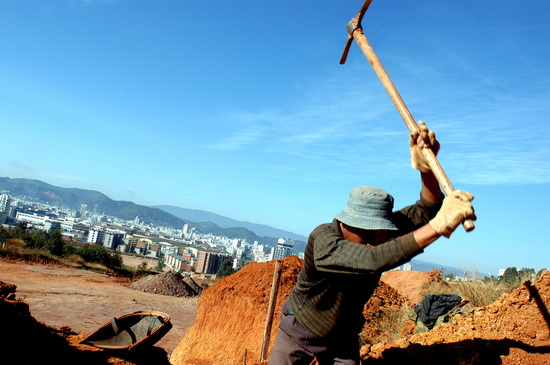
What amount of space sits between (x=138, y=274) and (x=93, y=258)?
5032mm

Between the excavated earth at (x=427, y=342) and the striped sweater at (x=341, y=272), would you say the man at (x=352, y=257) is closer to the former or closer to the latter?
the striped sweater at (x=341, y=272)

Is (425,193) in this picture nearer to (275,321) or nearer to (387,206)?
(387,206)

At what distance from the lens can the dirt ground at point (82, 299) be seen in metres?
13.7

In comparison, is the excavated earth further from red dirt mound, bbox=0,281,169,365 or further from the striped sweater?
the striped sweater

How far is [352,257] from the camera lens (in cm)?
196

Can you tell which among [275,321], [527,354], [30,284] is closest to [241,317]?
[275,321]

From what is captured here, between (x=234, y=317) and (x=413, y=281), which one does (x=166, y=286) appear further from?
(x=234, y=317)

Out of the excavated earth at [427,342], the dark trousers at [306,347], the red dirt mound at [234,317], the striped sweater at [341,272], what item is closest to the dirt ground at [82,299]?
the red dirt mound at [234,317]

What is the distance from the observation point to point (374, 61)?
2.95 metres

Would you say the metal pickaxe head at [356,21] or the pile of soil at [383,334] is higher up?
the metal pickaxe head at [356,21]

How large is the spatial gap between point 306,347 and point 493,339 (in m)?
2.33

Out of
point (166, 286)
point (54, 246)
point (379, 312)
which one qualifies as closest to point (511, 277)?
point (379, 312)

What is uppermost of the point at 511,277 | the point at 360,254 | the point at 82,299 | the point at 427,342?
the point at 511,277

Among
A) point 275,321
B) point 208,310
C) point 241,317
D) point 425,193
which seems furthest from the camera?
point 208,310
